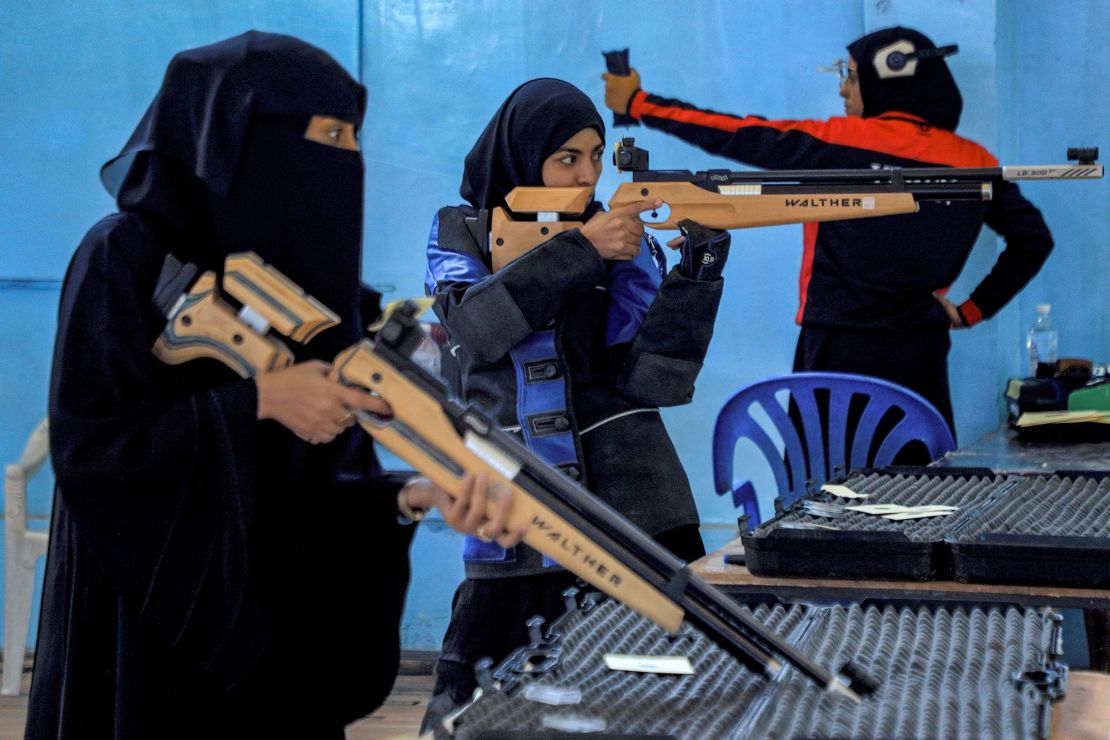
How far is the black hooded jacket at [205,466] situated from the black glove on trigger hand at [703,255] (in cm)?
77

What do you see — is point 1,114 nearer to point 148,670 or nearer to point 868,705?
point 148,670

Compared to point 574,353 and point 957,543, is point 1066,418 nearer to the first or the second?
point 574,353

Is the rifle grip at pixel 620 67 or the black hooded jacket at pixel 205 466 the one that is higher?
the rifle grip at pixel 620 67

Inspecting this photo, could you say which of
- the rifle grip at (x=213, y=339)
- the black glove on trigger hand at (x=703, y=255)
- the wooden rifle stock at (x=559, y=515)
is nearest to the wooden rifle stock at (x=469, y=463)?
the wooden rifle stock at (x=559, y=515)

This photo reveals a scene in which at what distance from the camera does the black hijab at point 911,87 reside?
283 centimetres

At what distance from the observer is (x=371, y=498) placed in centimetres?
126

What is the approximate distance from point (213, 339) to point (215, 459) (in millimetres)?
111

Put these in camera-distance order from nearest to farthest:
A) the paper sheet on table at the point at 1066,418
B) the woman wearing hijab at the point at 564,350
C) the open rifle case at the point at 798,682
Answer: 1. the open rifle case at the point at 798,682
2. the woman wearing hijab at the point at 564,350
3. the paper sheet on table at the point at 1066,418

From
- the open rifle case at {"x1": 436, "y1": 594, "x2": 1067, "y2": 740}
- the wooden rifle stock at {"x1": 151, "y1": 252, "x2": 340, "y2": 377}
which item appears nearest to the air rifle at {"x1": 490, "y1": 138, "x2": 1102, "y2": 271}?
the wooden rifle stock at {"x1": 151, "y1": 252, "x2": 340, "y2": 377}

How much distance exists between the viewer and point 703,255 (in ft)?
6.43

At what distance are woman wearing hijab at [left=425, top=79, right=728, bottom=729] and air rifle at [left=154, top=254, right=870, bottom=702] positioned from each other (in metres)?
0.79

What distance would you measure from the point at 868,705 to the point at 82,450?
661mm

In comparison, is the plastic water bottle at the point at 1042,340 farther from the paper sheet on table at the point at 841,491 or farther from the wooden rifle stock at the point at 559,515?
the wooden rifle stock at the point at 559,515

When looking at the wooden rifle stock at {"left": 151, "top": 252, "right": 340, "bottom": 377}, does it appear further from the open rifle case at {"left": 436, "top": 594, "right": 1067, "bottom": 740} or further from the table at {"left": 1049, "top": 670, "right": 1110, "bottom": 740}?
the table at {"left": 1049, "top": 670, "right": 1110, "bottom": 740}
